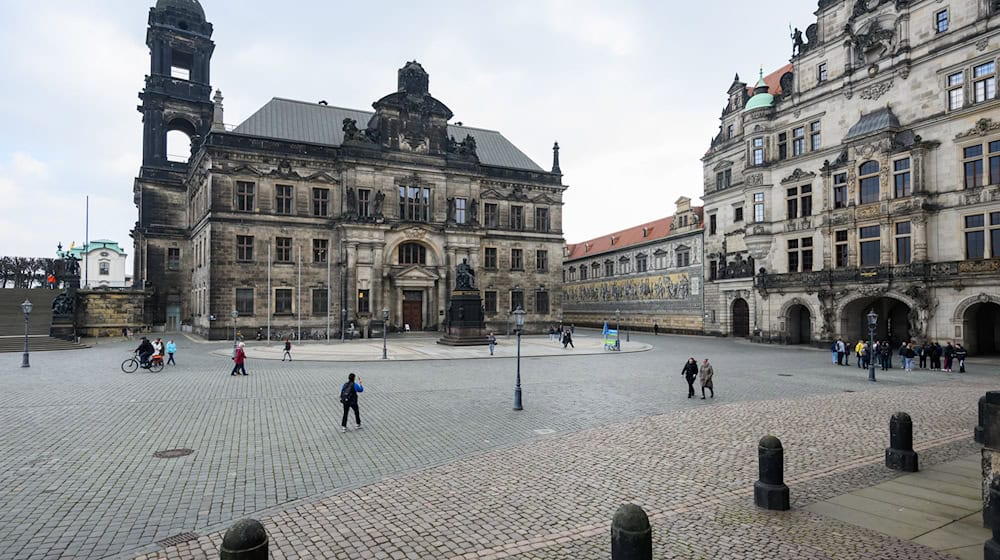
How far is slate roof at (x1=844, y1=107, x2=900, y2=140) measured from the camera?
119 feet

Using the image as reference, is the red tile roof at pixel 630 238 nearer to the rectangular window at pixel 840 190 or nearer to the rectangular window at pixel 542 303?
the rectangular window at pixel 542 303

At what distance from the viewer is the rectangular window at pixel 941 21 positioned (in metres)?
34.2

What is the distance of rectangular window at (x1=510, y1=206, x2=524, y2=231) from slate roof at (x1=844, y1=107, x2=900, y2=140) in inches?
1085

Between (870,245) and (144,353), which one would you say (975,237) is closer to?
(870,245)

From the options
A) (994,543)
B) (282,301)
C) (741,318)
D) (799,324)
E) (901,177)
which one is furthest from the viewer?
(741,318)

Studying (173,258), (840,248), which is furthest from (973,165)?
(173,258)

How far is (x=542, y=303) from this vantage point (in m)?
56.2

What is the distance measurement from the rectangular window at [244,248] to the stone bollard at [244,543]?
4362 cm

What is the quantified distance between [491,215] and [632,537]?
165 feet

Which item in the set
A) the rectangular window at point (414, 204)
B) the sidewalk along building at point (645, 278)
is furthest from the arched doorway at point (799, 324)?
the rectangular window at point (414, 204)

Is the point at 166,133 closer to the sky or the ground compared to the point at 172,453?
closer to the sky

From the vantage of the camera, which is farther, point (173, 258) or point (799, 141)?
point (173, 258)

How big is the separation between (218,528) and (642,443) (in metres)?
8.10

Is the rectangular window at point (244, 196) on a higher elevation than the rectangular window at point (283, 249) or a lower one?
higher
